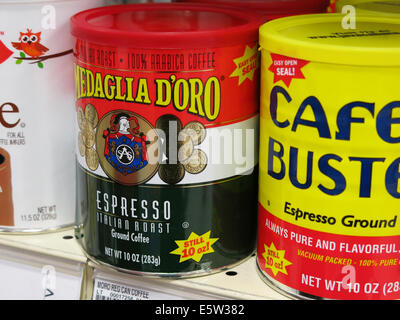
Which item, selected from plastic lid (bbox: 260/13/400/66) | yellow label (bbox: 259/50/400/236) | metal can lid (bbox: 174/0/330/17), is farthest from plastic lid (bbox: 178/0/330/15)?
yellow label (bbox: 259/50/400/236)

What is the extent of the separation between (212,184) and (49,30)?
382mm

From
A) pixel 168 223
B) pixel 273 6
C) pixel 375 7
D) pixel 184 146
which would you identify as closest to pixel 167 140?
pixel 184 146

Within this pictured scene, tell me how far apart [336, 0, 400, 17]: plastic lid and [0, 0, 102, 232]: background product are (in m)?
0.46

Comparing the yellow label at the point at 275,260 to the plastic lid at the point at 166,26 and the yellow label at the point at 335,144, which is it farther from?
the plastic lid at the point at 166,26

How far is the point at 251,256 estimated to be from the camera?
1234mm

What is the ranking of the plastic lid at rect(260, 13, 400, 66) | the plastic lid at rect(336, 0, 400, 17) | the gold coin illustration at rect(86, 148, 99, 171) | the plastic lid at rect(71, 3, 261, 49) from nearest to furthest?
1. the plastic lid at rect(260, 13, 400, 66)
2. the plastic lid at rect(71, 3, 261, 49)
3. the gold coin illustration at rect(86, 148, 99, 171)
4. the plastic lid at rect(336, 0, 400, 17)

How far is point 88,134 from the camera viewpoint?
1134 millimetres

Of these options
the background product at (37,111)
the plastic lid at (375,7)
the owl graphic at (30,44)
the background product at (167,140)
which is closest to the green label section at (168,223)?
the background product at (167,140)

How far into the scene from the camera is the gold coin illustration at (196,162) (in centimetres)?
108

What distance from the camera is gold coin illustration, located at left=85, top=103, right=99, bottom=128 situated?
111 centimetres

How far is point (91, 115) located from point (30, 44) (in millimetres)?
182

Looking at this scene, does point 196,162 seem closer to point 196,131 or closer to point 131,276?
point 196,131

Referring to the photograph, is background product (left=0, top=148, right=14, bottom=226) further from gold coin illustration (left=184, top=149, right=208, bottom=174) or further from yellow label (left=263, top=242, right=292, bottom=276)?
yellow label (left=263, top=242, right=292, bottom=276)
